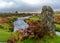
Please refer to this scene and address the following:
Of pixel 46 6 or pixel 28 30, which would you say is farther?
pixel 46 6

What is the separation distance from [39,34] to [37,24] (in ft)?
1.72

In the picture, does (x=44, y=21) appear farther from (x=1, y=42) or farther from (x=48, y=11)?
(x=1, y=42)

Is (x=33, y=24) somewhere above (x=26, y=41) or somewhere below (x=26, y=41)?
above

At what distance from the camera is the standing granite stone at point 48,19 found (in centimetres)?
1976

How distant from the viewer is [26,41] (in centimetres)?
1878

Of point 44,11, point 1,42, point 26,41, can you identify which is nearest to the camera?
point 26,41

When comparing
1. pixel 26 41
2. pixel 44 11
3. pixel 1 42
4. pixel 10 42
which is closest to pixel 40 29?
pixel 10 42

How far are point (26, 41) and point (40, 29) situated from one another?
4.73 meters

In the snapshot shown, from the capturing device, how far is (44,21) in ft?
65.3

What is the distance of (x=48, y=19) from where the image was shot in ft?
66.2

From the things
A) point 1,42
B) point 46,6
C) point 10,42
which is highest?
point 46,6

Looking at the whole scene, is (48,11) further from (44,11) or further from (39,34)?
(39,34)

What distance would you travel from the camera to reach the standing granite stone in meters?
19.8

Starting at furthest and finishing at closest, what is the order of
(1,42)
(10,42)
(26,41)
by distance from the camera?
(1,42)
(26,41)
(10,42)
